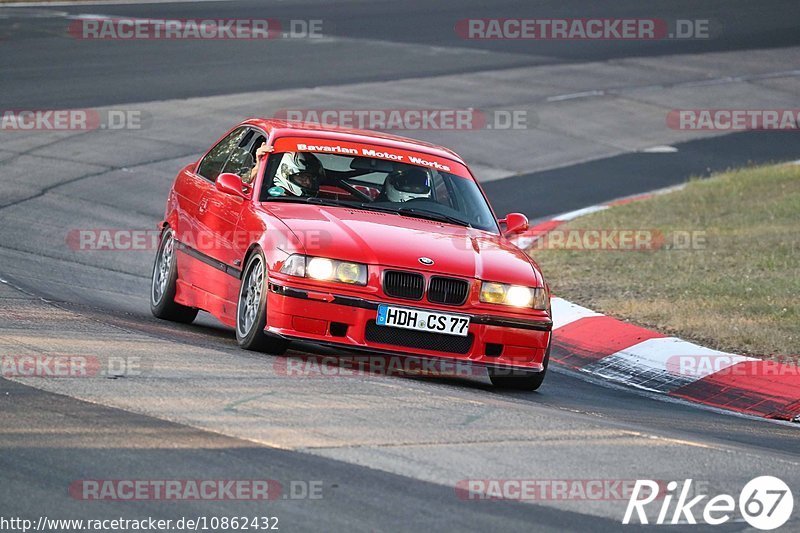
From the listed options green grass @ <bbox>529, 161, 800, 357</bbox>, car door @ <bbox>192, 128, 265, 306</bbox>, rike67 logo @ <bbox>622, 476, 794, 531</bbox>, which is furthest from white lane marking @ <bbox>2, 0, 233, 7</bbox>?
rike67 logo @ <bbox>622, 476, 794, 531</bbox>

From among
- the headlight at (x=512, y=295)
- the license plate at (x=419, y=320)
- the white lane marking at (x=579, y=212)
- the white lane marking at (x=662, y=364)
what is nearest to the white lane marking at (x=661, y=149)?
the white lane marking at (x=579, y=212)

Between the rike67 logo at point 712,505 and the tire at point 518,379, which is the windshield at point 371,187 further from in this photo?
the rike67 logo at point 712,505

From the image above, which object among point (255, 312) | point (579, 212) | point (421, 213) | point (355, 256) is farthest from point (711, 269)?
point (255, 312)

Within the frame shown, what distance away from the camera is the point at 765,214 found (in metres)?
16.0

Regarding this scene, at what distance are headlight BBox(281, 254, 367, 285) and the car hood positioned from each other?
41 mm

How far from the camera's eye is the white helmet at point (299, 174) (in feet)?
30.8

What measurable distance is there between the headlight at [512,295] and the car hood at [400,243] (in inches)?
1.6

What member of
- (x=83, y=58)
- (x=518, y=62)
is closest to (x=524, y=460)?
(x=83, y=58)

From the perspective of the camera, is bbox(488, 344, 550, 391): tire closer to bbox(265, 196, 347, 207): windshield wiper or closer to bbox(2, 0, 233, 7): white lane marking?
bbox(265, 196, 347, 207): windshield wiper

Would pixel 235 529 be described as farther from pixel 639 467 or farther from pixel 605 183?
pixel 605 183

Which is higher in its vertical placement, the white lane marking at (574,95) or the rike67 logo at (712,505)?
the white lane marking at (574,95)

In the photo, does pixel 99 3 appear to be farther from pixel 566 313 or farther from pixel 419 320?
pixel 419 320

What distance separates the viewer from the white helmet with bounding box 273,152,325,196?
938 centimetres

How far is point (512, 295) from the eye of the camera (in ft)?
27.9
